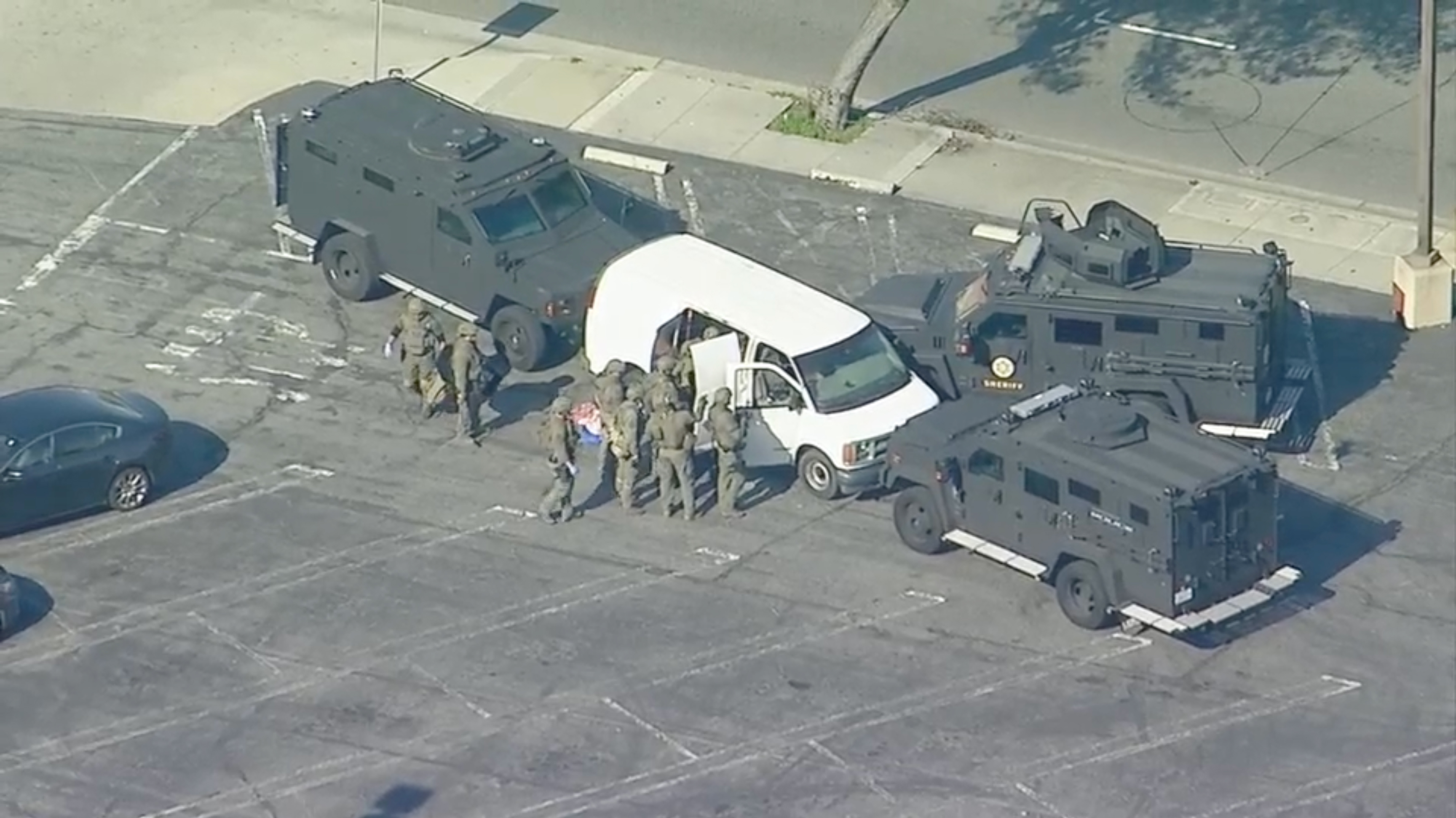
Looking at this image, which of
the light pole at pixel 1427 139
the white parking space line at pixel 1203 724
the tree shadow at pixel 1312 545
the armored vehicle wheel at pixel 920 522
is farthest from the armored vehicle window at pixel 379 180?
the light pole at pixel 1427 139

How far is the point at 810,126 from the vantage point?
128ft

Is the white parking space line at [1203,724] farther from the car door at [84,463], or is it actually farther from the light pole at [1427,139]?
the car door at [84,463]

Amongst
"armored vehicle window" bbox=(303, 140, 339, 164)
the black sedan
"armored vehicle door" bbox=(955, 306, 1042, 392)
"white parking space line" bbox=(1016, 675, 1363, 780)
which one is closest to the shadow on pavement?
the black sedan

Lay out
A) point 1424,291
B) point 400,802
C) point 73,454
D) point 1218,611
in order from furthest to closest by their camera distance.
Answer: point 1424,291 → point 73,454 → point 1218,611 → point 400,802

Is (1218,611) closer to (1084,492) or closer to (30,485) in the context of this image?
(1084,492)

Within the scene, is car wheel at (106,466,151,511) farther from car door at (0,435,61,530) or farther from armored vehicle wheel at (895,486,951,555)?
armored vehicle wheel at (895,486,951,555)

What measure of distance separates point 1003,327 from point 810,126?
27.4ft

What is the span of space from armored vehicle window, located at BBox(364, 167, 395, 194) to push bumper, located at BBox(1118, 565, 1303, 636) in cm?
1027

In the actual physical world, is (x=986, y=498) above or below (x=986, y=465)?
below

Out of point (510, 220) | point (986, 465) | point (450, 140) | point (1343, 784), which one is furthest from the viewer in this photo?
point (450, 140)

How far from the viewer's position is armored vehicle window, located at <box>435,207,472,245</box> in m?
33.2

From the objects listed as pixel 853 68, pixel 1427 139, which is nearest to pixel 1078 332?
pixel 1427 139

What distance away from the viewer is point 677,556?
29.9m

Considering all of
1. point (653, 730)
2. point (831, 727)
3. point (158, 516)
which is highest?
point (158, 516)
